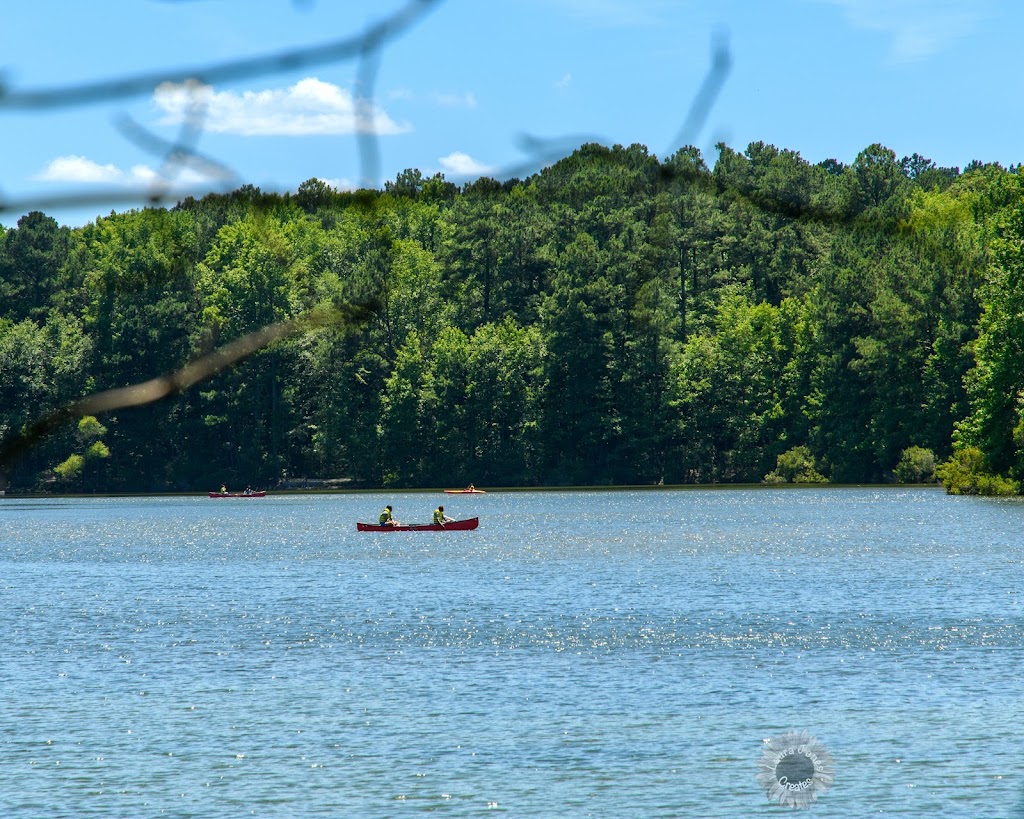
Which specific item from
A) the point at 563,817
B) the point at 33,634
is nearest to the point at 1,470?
the point at 563,817

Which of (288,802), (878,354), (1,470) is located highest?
(878,354)

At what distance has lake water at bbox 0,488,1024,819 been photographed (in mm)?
24578

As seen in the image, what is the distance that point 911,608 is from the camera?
49.8m

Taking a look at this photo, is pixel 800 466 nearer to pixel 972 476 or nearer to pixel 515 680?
pixel 972 476

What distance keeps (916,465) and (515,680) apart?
341 ft

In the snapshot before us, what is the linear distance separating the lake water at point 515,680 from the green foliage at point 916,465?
5363cm

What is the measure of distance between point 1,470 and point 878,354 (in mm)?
132395

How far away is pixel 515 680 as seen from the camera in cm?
3559

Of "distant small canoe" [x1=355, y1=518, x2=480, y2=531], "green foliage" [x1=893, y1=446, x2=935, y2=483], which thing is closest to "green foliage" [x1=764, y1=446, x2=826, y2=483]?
"green foliage" [x1=893, y1=446, x2=935, y2=483]

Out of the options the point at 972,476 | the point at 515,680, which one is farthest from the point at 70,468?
the point at 515,680

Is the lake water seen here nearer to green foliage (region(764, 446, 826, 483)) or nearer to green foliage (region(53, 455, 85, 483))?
green foliage (region(764, 446, 826, 483))

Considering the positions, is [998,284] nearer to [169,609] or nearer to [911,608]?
[911,608]

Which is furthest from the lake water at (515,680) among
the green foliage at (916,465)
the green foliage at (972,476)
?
the green foliage at (916,465)

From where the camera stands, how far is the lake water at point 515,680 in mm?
24578
